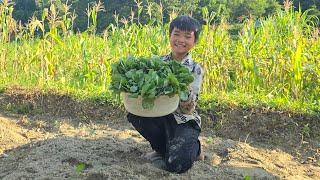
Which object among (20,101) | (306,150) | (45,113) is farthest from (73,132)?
(306,150)

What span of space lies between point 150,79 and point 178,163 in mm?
672

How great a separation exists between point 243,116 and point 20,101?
8.12ft

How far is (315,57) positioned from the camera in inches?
216

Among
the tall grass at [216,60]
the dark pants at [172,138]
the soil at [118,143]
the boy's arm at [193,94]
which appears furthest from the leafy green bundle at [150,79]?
the tall grass at [216,60]

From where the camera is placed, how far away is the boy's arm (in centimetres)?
322

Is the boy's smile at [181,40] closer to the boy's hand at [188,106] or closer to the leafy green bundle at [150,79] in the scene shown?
the leafy green bundle at [150,79]

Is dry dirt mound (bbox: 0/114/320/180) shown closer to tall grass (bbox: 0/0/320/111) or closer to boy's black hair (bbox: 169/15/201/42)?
tall grass (bbox: 0/0/320/111)

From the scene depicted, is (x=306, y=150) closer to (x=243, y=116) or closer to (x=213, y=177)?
(x=243, y=116)

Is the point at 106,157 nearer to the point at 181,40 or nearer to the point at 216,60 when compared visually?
the point at 181,40

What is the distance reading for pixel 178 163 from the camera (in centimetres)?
322

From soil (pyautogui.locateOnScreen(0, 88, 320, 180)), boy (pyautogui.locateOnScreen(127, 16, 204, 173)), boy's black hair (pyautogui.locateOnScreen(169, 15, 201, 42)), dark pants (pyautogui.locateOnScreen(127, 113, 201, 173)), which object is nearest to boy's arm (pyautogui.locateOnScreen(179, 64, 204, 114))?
boy (pyautogui.locateOnScreen(127, 16, 204, 173))

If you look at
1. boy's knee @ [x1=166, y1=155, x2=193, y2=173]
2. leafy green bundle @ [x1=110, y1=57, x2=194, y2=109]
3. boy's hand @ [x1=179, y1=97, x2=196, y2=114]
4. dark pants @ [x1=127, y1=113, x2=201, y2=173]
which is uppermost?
leafy green bundle @ [x1=110, y1=57, x2=194, y2=109]

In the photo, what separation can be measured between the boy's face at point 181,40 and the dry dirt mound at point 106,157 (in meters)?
0.86

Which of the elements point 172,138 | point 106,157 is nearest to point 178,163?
point 172,138
